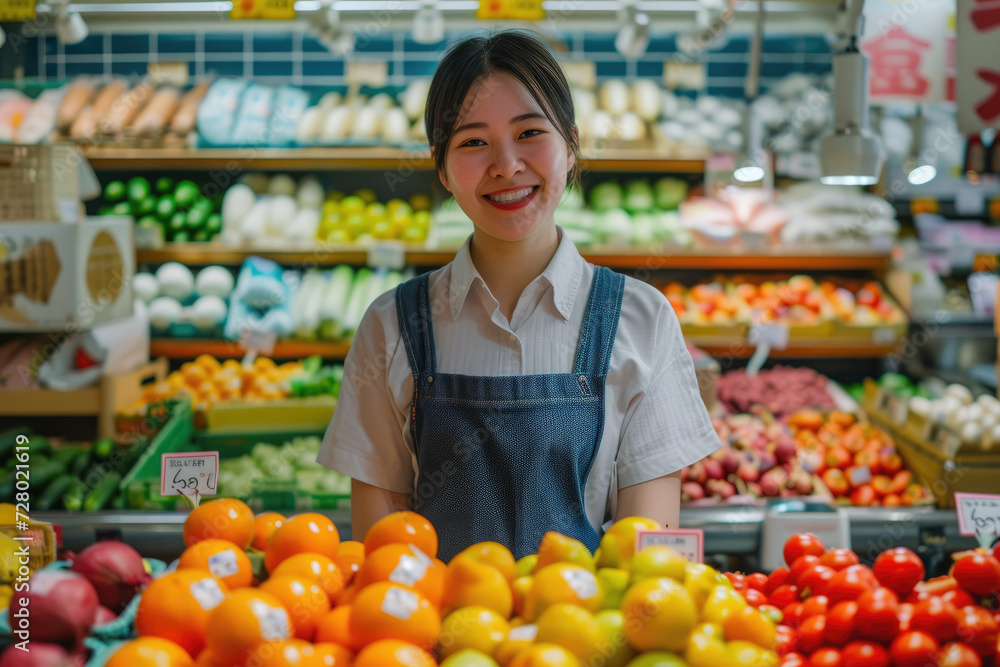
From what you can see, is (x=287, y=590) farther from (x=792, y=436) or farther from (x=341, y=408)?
(x=792, y=436)

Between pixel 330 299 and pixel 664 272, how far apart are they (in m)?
1.95

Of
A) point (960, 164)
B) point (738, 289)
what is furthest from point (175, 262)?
point (960, 164)

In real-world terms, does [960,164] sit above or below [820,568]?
above

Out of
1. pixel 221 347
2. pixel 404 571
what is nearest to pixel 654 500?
pixel 404 571

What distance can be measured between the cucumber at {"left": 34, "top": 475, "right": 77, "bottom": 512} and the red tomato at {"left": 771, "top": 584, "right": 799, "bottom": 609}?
258 centimetres

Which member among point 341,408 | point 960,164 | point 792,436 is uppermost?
point 960,164

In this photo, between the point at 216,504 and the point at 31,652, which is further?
the point at 216,504

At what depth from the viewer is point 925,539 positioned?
265cm

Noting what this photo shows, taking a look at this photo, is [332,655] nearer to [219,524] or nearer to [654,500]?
[219,524]

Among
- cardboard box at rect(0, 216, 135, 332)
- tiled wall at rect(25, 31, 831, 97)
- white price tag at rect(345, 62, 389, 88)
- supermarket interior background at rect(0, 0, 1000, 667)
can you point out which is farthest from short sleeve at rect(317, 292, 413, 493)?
tiled wall at rect(25, 31, 831, 97)

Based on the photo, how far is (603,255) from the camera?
4137 mm

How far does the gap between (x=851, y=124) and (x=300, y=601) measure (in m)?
2.23

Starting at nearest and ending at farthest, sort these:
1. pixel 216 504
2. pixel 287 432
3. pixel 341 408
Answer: pixel 216 504 → pixel 341 408 → pixel 287 432

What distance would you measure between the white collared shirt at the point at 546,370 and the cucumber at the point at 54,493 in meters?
1.80
